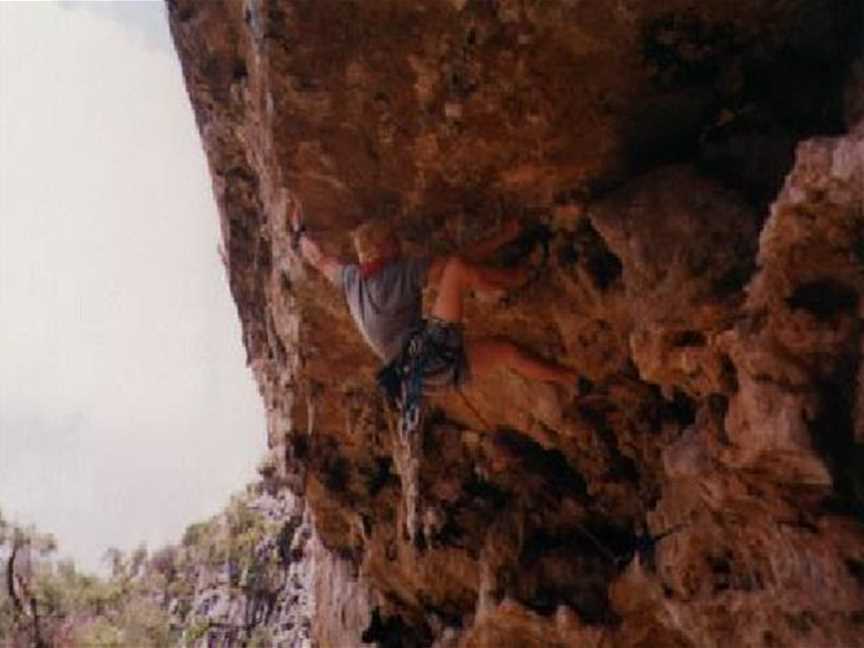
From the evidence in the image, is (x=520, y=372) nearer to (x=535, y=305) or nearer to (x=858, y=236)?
(x=535, y=305)

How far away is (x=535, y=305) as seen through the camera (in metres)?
6.50

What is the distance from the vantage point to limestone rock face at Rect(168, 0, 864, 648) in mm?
4613

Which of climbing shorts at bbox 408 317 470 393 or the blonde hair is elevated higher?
the blonde hair

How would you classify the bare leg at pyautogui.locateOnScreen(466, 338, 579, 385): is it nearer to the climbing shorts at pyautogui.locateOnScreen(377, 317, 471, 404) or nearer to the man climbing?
the man climbing

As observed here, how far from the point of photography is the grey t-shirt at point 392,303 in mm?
5914

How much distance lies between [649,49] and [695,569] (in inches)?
117

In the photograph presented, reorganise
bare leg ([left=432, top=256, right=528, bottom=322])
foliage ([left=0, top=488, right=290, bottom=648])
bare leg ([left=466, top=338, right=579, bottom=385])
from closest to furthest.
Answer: bare leg ([left=432, top=256, right=528, bottom=322]) < bare leg ([left=466, top=338, right=579, bottom=385]) < foliage ([left=0, top=488, right=290, bottom=648])

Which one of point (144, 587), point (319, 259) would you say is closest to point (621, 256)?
point (319, 259)

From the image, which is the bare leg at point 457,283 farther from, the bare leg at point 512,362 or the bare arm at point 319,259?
the bare arm at point 319,259

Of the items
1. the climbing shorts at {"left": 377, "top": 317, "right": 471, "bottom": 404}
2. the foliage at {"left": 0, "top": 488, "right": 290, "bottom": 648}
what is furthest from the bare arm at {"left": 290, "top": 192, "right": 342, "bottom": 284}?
the foliage at {"left": 0, "top": 488, "right": 290, "bottom": 648}

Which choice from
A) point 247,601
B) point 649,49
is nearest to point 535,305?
point 649,49

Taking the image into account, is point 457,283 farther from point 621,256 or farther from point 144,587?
point 144,587

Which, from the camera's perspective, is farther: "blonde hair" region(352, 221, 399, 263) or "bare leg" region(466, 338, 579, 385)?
"bare leg" region(466, 338, 579, 385)

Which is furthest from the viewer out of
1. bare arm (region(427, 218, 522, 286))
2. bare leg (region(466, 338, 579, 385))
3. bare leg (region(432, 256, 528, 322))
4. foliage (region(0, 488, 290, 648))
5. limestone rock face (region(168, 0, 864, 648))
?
foliage (region(0, 488, 290, 648))
